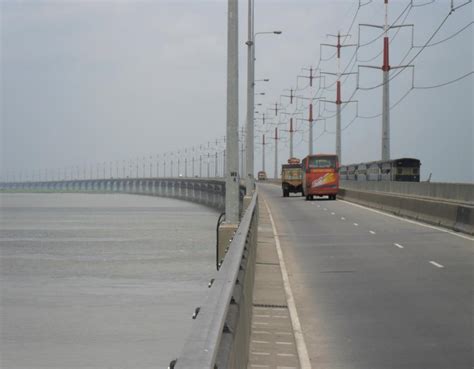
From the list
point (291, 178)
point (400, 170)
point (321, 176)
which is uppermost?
point (400, 170)

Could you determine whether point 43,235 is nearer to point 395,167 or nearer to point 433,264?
point 395,167

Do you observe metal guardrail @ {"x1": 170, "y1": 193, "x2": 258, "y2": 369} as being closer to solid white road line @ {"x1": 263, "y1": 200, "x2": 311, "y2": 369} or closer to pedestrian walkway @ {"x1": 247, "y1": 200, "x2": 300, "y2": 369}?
pedestrian walkway @ {"x1": 247, "y1": 200, "x2": 300, "y2": 369}

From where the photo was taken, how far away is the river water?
2453 centimetres

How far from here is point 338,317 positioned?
44.7 ft

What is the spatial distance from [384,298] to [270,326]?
398cm

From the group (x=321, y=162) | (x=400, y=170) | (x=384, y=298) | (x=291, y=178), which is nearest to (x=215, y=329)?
(x=384, y=298)

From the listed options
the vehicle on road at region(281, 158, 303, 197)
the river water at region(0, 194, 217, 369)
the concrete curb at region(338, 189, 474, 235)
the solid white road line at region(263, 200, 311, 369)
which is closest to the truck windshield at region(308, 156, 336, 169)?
the river water at region(0, 194, 217, 369)

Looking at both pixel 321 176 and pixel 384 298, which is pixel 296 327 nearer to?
pixel 384 298

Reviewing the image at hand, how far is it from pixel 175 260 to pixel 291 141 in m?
81.6

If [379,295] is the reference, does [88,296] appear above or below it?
below

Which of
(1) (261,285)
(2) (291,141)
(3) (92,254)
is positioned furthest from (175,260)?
(2) (291,141)

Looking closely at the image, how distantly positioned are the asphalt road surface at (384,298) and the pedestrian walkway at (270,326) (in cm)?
29

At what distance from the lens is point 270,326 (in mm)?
12172

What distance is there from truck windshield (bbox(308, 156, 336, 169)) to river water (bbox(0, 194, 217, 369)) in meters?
9.75
